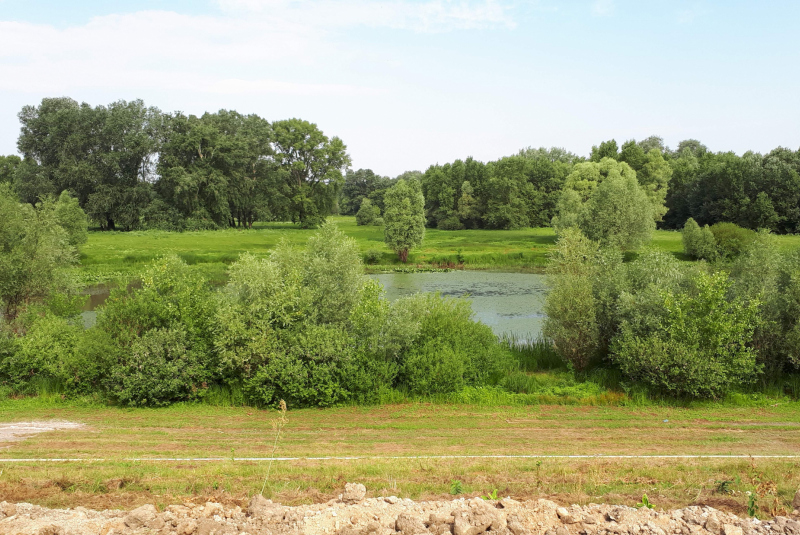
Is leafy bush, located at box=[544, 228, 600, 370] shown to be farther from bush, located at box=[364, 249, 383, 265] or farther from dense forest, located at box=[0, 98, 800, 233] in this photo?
dense forest, located at box=[0, 98, 800, 233]

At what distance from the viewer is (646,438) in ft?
52.3

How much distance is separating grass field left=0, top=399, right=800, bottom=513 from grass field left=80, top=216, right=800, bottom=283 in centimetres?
3097

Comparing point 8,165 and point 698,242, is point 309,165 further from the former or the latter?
point 8,165

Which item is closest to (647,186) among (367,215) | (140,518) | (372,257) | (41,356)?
(372,257)

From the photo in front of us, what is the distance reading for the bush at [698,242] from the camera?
57312 mm

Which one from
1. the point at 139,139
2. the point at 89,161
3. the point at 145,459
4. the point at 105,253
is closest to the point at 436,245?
the point at 105,253

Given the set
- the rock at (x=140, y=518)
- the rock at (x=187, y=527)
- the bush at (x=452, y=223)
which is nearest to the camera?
the rock at (x=187, y=527)

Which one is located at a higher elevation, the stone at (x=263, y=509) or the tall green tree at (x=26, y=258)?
the tall green tree at (x=26, y=258)

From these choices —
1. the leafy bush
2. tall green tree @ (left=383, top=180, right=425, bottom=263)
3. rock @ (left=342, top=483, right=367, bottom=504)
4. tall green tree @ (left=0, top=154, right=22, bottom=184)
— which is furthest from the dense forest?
rock @ (left=342, top=483, right=367, bottom=504)

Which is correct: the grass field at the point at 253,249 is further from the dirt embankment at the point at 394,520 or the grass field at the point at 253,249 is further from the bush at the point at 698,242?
the dirt embankment at the point at 394,520

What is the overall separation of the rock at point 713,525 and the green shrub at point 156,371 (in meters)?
16.7

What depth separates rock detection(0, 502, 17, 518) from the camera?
908cm

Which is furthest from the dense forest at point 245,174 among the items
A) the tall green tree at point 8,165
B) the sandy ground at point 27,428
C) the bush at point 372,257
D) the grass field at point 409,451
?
the sandy ground at point 27,428

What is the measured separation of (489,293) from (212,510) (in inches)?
1506
